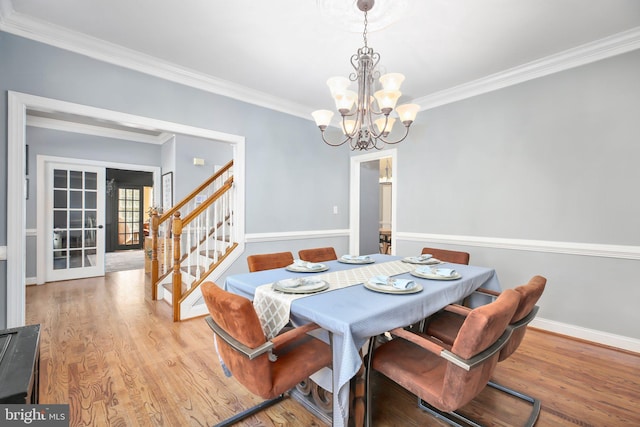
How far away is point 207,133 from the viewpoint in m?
3.27

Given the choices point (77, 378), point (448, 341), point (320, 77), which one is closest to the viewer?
point (448, 341)

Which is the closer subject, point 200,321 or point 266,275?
point 266,275

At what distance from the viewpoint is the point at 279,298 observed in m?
1.56

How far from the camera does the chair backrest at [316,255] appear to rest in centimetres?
274

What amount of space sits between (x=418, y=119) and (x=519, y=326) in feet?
10.0

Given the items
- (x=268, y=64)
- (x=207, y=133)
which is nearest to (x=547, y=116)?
(x=268, y=64)

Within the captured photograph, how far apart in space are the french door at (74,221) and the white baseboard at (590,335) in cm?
671

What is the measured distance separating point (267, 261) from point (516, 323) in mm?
1775

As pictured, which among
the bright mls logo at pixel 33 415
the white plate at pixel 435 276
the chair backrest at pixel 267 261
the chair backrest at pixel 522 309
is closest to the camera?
the bright mls logo at pixel 33 415

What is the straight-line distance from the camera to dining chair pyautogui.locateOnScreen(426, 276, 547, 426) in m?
1.51

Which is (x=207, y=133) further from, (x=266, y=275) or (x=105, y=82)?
(x=266, y=275)

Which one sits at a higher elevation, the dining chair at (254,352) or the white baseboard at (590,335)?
the dining chair at (254,352)

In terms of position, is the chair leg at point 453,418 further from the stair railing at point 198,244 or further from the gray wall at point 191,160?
the gray wall at point 191,160

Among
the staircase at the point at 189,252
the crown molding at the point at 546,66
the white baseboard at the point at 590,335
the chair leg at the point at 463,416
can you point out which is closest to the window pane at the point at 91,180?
the staircase at the point at 189,252
